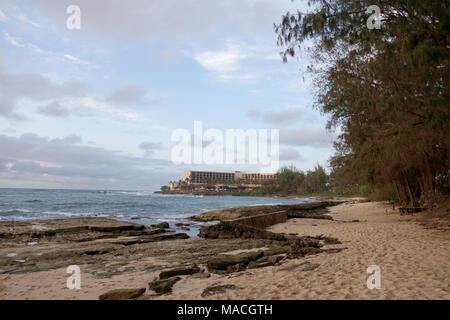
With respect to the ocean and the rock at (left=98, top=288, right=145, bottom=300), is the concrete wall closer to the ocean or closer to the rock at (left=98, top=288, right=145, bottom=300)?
the ocean

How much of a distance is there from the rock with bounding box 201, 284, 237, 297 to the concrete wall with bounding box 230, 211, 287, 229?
9.89m

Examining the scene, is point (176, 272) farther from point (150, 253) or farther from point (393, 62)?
point (393, 62)

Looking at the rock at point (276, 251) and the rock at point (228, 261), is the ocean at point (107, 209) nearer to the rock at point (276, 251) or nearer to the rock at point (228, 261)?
the rock at point (276, 251)

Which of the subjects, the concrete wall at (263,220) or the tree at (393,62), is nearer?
the tree at (393,62)

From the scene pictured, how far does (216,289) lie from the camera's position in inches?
241

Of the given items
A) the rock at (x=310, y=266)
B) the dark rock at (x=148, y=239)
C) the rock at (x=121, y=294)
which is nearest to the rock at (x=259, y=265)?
the rock at (x=310, y=266)

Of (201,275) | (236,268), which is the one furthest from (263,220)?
(201,275)

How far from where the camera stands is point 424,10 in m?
6.64

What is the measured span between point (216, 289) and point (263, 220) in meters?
→ 13.1

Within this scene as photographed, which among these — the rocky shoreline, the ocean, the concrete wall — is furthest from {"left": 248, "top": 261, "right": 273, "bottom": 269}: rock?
the ocean

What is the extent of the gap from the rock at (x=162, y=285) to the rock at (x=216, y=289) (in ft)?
2.93

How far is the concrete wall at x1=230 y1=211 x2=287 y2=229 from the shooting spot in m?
17.0

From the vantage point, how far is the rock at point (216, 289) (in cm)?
592

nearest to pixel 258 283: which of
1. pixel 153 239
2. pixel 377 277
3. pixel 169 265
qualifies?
pixel 377 277
